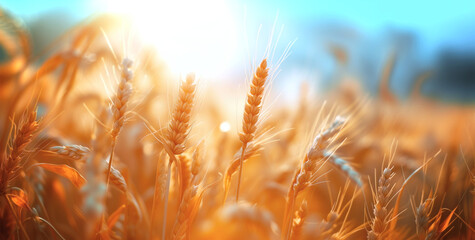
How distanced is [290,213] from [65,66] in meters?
1.17

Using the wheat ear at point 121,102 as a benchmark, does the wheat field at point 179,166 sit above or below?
below

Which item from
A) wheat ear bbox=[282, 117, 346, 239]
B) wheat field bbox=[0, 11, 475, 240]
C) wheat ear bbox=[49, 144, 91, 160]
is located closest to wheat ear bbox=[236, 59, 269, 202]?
wheat field bbox=[0, 11, 475, 240]

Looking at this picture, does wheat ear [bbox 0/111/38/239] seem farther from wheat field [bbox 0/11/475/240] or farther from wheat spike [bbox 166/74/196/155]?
wheat spike [bbox 166/74/196/155]

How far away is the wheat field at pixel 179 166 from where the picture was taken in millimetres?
959

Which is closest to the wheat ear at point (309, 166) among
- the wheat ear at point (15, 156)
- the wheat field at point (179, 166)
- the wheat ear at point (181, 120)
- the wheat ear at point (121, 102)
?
the wheat field at point (179, 166)

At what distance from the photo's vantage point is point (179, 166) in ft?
3.20

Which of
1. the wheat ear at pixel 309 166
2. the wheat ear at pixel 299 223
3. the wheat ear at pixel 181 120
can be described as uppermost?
the wheat ear at pixel 181 120

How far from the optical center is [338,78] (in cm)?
360

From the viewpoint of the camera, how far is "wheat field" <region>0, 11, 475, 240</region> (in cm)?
96

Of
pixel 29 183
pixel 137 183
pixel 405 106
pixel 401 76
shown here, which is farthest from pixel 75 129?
pixel 401 76

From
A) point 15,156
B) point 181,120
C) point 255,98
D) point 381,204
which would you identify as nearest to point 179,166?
point 181,120

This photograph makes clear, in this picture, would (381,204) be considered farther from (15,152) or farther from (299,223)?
(15,152)

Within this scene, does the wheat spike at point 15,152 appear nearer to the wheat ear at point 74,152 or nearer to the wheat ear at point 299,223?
the wheat ear at point 74,152

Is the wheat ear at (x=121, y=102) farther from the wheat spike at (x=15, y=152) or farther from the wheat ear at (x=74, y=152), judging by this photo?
the wheat spike at (x=15, y=152)
